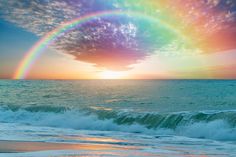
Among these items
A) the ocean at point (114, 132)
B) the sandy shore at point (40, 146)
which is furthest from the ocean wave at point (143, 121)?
the sandy shore at point (40, 146)

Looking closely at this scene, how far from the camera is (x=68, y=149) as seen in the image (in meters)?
11.9

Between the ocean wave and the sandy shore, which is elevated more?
the ocean wave

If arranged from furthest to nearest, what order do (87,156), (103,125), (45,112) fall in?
(45,112)
(103,125)
(87,156)

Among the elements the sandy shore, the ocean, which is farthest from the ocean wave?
the sandy shore

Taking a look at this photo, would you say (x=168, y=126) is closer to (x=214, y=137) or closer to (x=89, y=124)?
(x=214, y=137)

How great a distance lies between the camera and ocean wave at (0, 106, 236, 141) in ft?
60.4

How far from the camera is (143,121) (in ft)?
71.9

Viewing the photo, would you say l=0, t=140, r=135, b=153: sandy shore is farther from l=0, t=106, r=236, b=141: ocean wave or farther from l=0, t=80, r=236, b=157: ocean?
l=0, t=106, r=236, b=141: ocean wave

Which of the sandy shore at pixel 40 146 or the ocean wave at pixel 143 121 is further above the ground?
the ocean wave at pixel 143 121

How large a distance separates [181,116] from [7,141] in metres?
12.1

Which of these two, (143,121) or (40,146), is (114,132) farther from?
(40,146)

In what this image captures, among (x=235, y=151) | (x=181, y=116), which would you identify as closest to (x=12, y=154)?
(x=235, y=151)

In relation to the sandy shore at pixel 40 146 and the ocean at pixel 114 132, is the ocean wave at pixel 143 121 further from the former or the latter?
the sandy shore at pixel 40 146

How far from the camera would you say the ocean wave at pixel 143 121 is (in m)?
18.4
